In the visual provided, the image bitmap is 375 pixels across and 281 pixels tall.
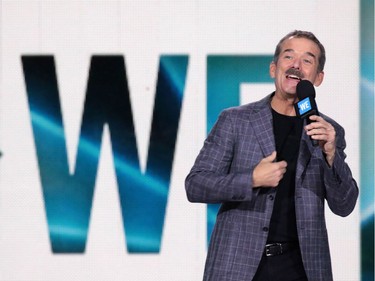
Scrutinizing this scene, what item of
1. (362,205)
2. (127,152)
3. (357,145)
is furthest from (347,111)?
(127,152)

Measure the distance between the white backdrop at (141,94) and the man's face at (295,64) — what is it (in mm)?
1553

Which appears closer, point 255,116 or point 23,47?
point 255,116

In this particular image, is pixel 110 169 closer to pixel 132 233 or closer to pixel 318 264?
pixel 132 233

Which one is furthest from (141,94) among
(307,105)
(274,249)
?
(307,105)

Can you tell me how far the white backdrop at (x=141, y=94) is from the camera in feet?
13.7

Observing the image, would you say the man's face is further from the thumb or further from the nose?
the thumb

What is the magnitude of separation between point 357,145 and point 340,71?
43cm

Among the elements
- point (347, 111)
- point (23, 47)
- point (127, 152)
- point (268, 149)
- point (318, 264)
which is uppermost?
point (23, 47)

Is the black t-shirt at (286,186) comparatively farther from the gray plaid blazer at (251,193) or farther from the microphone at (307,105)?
the microphone at (307,105)

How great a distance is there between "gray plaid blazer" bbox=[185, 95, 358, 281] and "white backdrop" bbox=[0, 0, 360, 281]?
167 cm

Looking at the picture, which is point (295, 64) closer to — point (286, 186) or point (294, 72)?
point (294, 72)

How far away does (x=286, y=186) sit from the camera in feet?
8.14

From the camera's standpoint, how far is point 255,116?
99.8 inches

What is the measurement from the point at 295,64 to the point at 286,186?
0.45 meters
